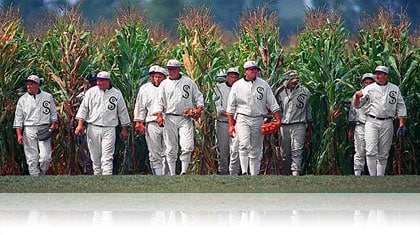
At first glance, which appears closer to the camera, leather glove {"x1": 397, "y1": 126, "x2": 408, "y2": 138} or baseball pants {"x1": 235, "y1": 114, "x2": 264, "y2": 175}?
baseball pants {"x1": 235, "y1": 114, "x2": 264, "y2": 175}

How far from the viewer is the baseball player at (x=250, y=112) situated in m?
19.2

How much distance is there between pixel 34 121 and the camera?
19.6 metres

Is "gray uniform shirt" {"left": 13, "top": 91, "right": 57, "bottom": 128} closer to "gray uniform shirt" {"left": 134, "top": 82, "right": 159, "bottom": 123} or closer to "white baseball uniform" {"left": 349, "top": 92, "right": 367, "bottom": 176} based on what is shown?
"gray uniform shirt" {"left": 134, "top": 82, "right": 159, "bottom": 123}

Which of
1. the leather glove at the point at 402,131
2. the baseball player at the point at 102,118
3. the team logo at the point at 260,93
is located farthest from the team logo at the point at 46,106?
the leather glove at the point at 402,131

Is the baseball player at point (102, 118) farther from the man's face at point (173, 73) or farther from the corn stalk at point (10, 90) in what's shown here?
the corn stalk at point (10, 90)

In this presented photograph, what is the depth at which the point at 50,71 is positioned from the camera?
67.1 feet

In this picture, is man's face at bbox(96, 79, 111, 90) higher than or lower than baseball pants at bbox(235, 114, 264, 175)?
higher

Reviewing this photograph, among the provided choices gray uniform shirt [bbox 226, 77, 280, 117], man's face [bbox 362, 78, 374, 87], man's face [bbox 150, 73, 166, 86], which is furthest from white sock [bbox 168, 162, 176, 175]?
man's face [bbox 362, 78, 374, 87]

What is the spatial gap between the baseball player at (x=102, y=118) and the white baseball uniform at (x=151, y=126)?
0.86 feet

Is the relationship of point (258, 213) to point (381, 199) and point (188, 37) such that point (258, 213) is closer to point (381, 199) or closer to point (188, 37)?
point (381, 199)

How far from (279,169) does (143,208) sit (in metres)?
6.69

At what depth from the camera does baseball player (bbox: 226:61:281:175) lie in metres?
19.2

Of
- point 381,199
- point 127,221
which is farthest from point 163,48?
point 127,221

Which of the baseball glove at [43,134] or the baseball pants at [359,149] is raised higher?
the baseball glove at [43,134]
